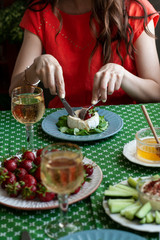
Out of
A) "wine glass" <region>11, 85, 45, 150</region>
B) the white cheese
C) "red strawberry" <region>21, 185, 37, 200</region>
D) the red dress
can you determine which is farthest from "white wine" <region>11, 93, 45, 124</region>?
the red dress

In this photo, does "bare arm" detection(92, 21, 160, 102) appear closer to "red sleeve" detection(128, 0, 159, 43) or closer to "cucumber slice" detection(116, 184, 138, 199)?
"red sleeve" detection(128, 0, 159, 43)

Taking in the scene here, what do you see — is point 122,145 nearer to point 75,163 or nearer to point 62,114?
point 62,114

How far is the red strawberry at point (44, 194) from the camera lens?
0.92m

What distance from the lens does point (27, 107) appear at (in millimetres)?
1200

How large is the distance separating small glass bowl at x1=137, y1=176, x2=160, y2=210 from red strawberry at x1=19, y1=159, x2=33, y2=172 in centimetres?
31

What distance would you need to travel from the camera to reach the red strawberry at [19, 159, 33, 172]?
102cm

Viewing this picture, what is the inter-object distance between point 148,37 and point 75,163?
4.37 ft

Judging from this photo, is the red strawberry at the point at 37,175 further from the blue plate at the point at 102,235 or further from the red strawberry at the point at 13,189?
the blue plate at the point at 102,235

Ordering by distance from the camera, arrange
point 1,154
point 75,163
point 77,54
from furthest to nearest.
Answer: point 77,54
point 1,154
point 75,163

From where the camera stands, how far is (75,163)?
80 centimetres

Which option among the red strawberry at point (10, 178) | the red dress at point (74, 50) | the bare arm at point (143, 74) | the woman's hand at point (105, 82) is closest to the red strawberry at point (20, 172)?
the red strawberry at point (10, 178)

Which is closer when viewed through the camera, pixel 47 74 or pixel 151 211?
pixel 151 211

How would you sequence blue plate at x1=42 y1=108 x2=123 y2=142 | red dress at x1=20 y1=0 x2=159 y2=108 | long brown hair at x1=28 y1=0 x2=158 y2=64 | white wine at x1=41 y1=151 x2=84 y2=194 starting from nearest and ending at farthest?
white wine at x1=41 y1=151 x2=84 y2=194 → blue plate at x1=42 y1=108 x2=123 y2=142 → long brown hair at x1=28 y1=0 x2=158 y2=64 → red dress at x1=20 y1=0 x2=159 y2=108

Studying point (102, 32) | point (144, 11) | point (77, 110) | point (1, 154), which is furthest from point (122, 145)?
point (144, 11)
